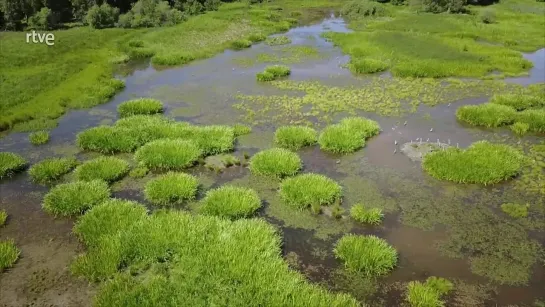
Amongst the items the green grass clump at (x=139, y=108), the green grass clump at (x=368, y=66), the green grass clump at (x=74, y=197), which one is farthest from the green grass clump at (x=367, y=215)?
the green grass clump at (x=368, y=66)

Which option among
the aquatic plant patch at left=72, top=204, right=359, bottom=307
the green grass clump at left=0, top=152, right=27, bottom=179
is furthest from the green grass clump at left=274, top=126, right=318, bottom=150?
the green grass clump at left=0, top=152, right=27, bottom=179

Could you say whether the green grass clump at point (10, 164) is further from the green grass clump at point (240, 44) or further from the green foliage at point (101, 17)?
the green foliage at point (101, 17)

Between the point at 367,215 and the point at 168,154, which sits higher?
the point at 168,154

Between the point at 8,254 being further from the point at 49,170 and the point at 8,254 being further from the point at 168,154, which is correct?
the point at 168,154

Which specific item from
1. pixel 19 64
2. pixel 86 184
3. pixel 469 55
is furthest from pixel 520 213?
pixel 19 64

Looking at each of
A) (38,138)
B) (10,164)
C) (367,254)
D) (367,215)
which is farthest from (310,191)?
(38,138)

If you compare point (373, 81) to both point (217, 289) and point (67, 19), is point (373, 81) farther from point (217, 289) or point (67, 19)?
point (67, 19)

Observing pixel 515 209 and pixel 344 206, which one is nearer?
pixel 515 209
